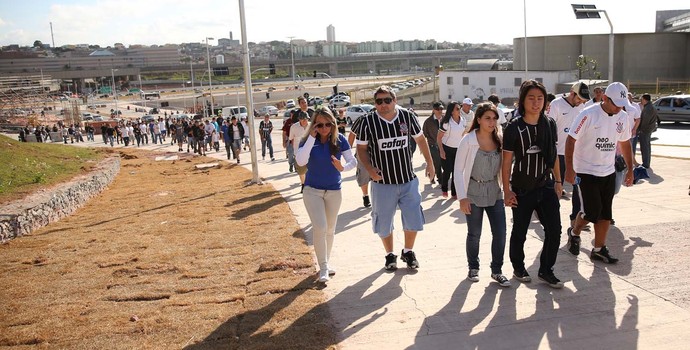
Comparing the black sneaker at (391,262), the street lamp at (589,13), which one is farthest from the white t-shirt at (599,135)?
the street lamp at (589,13)

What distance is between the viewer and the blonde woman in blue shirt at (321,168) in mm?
6184

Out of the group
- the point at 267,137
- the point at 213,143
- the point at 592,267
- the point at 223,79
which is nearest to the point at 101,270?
the point at 592,267

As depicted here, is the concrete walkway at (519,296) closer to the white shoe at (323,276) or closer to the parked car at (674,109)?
the white shoe at (323,276)

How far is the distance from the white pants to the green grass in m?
8.10

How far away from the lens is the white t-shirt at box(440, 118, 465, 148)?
10414 mm

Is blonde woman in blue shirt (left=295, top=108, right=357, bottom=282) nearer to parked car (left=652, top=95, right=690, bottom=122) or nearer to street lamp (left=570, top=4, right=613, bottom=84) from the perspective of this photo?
street lamp (left=570, top=4, right=613, bottom=84)

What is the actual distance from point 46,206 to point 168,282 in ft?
20.3

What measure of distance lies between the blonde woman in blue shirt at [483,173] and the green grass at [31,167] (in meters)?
9.55

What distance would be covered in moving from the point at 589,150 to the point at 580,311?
6.12ft

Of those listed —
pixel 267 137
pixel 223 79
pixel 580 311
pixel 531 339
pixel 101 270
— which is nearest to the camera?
pixel 531 339

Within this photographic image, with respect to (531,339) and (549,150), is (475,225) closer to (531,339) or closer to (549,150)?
(549,150)

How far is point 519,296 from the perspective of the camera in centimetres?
568

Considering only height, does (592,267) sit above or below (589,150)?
below

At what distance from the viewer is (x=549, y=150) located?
225 inches
